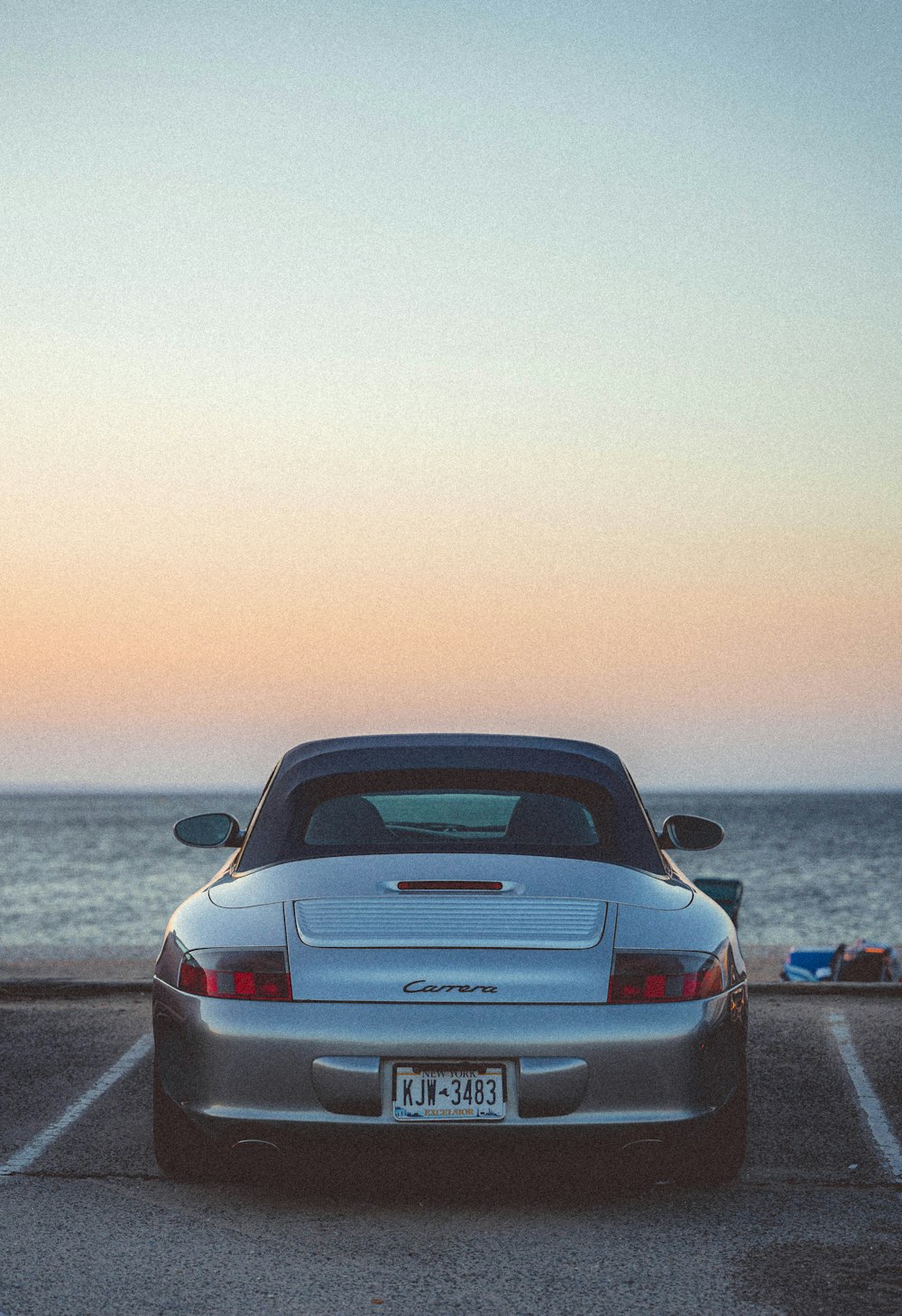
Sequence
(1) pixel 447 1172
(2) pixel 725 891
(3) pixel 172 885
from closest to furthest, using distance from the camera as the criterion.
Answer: (1) pixel 447 1172, (2) pixel 725 891, (3) pixel 172 885

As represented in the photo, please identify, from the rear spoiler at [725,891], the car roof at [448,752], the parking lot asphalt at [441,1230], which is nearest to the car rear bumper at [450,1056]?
the parking lot asphalt at [441,1230]

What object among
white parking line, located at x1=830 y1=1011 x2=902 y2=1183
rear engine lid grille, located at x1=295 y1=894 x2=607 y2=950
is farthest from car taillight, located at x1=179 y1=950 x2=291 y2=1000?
white parking line, located at x1=830 y1=1011 x2=902 y2=1183

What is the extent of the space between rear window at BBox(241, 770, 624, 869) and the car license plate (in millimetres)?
809

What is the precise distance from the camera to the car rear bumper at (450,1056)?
13.0 ft

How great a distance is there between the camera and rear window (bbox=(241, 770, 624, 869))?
184 inches

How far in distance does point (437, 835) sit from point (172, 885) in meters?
53.8

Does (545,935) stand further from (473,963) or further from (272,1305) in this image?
(272,1305)

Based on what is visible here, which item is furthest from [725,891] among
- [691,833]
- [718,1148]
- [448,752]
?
[718,1148]

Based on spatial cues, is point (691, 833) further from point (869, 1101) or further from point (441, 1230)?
point (441, 1230)

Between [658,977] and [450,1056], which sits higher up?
[658,977]

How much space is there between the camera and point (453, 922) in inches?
162

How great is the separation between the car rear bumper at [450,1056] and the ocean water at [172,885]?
26475mm

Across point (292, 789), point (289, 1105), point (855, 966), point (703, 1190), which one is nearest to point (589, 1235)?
point (703, 1190)

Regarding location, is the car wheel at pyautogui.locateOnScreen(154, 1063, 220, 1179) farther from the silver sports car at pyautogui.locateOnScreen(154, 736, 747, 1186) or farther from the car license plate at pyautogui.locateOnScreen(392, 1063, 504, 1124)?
the car license plate at pyautogui.locateOnScreen(392, 1063, 504, 1124)
